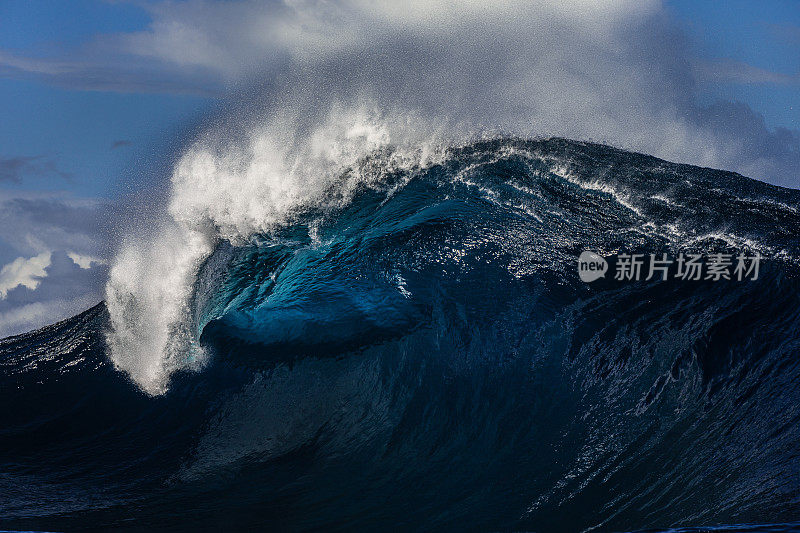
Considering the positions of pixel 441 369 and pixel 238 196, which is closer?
pixel 441 369

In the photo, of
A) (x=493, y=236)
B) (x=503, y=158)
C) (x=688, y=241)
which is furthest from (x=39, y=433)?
(x=688, y=241)

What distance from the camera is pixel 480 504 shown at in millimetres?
4512

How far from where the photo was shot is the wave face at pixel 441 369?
183 inches

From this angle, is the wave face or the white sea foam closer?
the wave face

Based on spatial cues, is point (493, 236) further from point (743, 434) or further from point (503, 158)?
point (743, 434)

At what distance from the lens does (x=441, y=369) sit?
5738 millimetres

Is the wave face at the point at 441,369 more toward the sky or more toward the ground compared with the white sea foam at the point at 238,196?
more toward the ground

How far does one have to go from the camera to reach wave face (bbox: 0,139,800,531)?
4.64 meters

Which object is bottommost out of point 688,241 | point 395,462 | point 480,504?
point 480,504

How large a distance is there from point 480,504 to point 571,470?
0.76 metres

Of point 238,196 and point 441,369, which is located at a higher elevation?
point 238,196

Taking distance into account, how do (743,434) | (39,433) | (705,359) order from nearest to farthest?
(743,434) < (705,359) < (39,433)

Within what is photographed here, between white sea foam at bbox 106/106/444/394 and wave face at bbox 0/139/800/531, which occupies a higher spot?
white sea foam at bbox 106/106/444/394

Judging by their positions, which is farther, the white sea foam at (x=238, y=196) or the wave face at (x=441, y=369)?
the white sea foam at (x=238, y=196)
